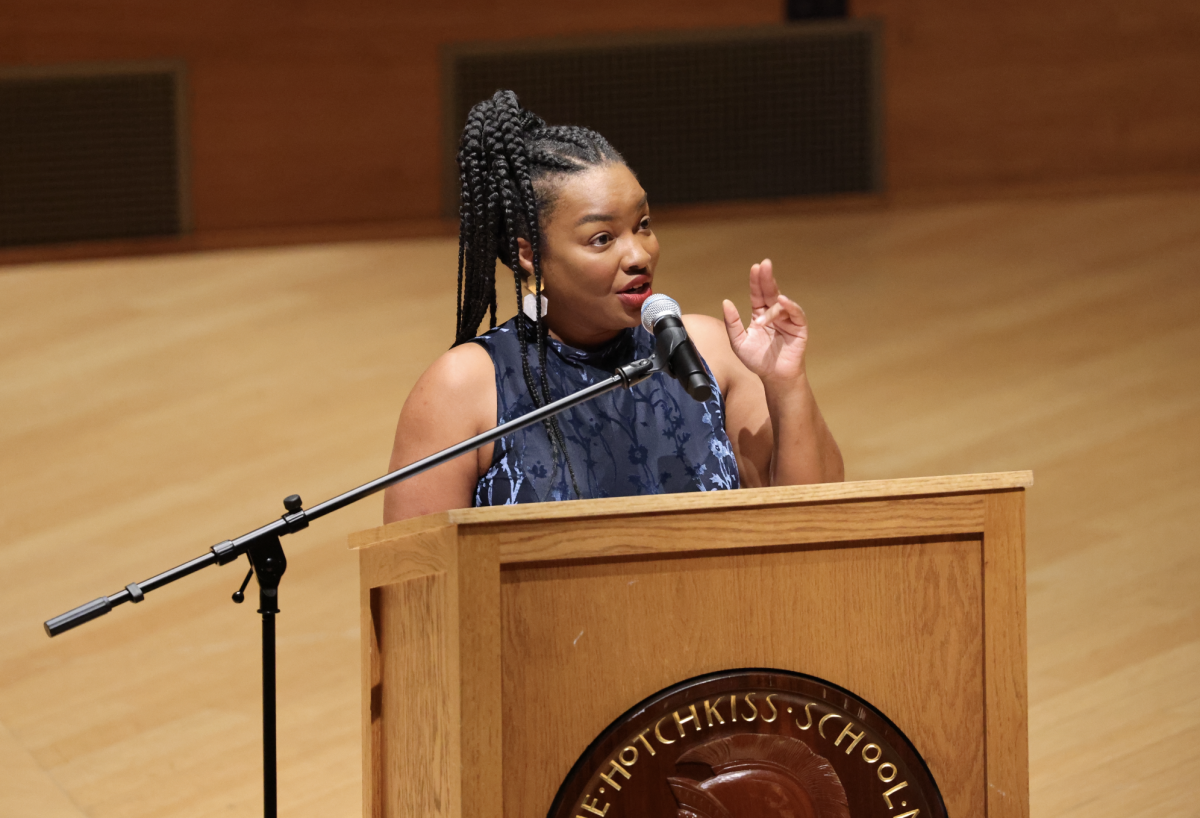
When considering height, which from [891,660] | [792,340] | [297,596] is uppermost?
[792,340]

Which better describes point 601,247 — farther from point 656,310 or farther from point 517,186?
point 656,310

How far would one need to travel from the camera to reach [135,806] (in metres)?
2.15

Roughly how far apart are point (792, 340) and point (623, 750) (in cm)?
48

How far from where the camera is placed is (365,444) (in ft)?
10.7

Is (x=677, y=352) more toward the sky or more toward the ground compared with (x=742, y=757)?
more toward the sky

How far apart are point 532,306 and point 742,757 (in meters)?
0.57

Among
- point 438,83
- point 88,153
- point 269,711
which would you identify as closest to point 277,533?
point 269,711

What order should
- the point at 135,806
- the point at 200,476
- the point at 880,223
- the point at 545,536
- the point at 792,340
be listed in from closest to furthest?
the point at 545,536
the point at 792,340
the point at 135,806
the point at 200,476
the point at 880,223

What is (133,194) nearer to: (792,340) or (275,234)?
(275,234)

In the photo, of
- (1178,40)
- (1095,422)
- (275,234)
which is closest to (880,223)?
(1178,40)

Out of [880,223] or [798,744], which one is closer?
[798,744]

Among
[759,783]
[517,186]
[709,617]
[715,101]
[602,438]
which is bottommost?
[759,783]

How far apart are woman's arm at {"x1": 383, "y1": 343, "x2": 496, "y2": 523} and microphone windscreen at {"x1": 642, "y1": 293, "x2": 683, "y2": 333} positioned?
26 cm

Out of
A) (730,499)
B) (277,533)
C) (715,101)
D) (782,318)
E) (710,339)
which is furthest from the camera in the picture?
(715,101)
